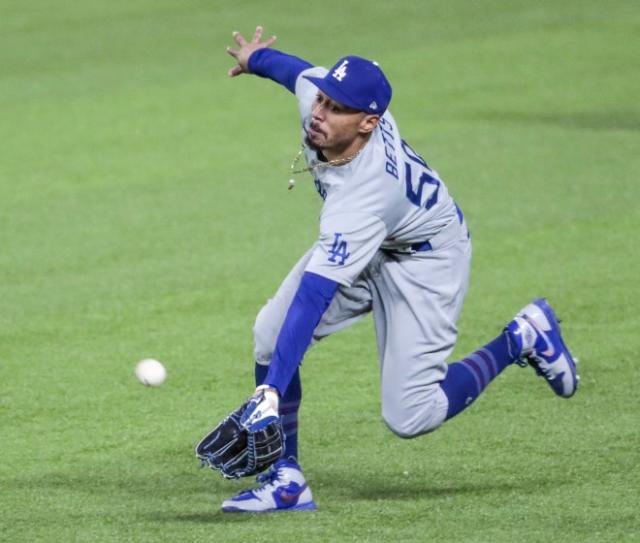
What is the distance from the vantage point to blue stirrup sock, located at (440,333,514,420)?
6449 millimetres

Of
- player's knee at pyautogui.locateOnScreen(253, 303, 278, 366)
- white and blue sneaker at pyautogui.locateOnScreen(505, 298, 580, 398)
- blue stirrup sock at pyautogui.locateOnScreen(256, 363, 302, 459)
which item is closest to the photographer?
player's knee at pyautogui.locateOnScreen(253, 303, 278, 366)

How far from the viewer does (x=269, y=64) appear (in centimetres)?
671

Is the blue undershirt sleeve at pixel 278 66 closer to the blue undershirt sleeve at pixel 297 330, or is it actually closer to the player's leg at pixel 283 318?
the player's leg at pixel 283 318

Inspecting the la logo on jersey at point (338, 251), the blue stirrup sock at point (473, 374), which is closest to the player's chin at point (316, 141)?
the la logo on jersey at point (338, 251)

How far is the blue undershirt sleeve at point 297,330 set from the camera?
5555mm

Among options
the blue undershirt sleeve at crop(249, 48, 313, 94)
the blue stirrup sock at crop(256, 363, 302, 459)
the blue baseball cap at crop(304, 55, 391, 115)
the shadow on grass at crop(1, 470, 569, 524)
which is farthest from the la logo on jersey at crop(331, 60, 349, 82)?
the shadow on grass at crop(1, 470, 569, 524)

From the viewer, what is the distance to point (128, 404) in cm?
764

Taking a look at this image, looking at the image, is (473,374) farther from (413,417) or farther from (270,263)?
(270,263)

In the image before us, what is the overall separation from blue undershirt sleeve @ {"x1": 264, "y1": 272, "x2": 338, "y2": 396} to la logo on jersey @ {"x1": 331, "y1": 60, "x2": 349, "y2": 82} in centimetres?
79

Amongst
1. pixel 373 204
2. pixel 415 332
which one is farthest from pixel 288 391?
pixel 373 204

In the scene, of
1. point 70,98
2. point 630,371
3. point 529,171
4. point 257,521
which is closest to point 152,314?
point 630,371

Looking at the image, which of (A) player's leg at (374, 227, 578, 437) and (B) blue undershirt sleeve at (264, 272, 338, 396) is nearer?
(B) blue undershirt sleeve at (264, 272, 338, 396)

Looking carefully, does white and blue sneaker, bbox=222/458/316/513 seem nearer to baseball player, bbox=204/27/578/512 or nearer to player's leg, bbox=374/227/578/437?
baseball player, bbox=204/27/578/512

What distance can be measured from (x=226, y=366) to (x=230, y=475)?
2.68 metres
